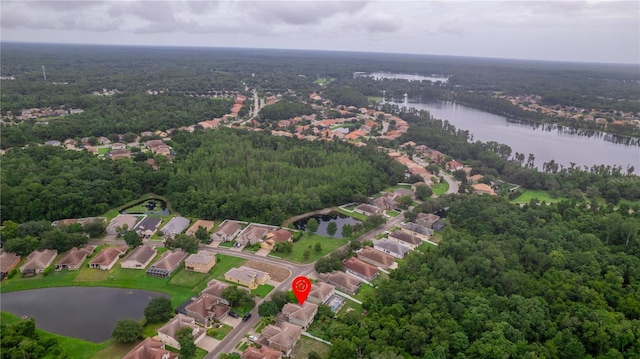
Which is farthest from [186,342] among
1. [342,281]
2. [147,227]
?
[147,227]

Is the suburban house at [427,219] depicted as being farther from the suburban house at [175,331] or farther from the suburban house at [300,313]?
the suburban house at [175,331]

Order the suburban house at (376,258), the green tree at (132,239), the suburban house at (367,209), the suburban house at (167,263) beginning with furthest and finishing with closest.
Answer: the suburban house at (367,209) → the green tree at (132,239) → the suburban house at (376,258) → the suburban house at (167,263)

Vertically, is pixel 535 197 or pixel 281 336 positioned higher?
pixel 535 197

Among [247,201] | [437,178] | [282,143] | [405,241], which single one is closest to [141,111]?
[282,143]

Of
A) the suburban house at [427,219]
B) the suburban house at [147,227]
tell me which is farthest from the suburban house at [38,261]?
the suburban house at [427,219]

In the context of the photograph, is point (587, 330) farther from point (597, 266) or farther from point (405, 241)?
point (405, 241)

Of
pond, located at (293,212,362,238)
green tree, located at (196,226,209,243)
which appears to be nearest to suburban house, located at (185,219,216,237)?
green tree, located at (196,226,209,243)

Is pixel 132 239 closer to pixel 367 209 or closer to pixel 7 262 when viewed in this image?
pixel 7 262
